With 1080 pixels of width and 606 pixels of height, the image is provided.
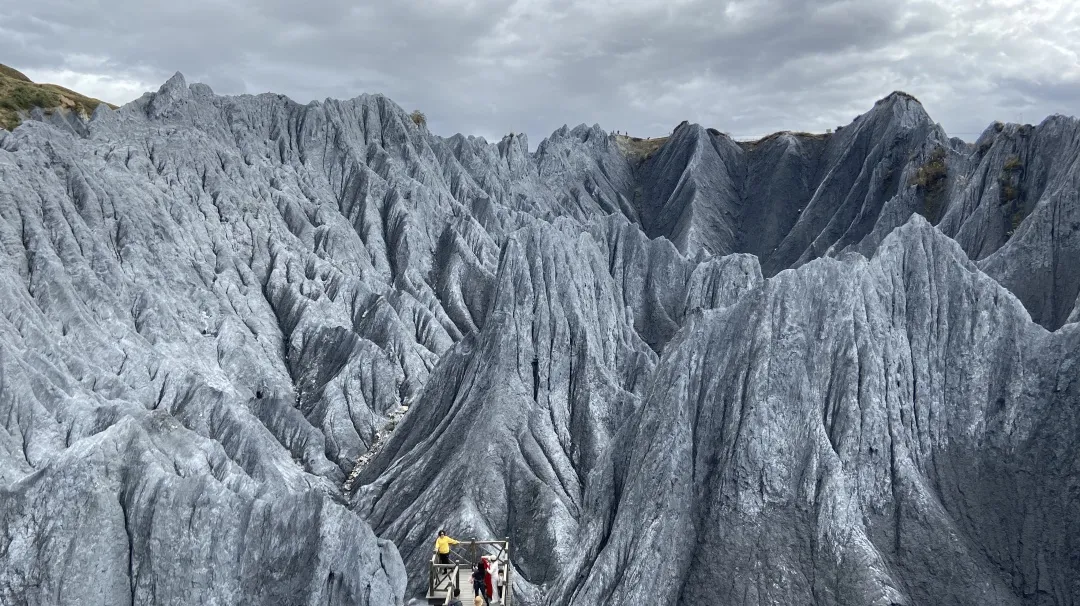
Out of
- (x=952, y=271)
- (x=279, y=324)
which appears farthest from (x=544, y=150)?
(x=952, y=271)

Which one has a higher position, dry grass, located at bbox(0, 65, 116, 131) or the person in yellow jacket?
dry grass, located at bbox(0, 65, 116, 131)

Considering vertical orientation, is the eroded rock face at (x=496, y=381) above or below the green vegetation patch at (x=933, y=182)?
below

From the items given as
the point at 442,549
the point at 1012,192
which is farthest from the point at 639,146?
the point at 442,549

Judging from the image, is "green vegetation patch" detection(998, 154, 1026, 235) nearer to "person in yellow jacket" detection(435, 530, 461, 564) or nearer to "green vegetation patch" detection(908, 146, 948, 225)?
"green vegetation patch" detection(908, 146, 948, 225)

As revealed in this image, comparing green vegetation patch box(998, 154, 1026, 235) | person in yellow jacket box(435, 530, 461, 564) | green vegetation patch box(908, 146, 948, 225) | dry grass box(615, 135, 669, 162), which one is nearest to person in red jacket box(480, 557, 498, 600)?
person in yellow jacket box(435, 530, 461, 564)

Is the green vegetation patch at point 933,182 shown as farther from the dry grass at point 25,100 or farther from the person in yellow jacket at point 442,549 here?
the dry grass at point 25,100

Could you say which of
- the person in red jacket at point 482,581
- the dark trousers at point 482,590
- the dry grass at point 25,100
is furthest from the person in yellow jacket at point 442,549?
the dry grass at point 25,100
